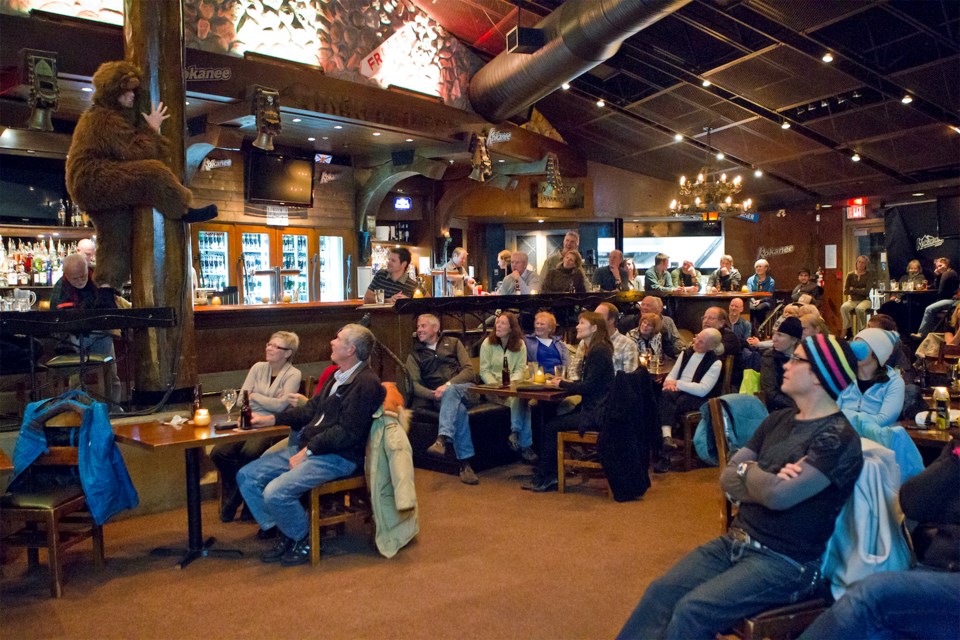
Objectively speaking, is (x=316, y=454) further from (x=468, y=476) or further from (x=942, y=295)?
(x=942, y=295)

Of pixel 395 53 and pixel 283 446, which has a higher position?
pixel 395 53

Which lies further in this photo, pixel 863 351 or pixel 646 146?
pixel 646 146

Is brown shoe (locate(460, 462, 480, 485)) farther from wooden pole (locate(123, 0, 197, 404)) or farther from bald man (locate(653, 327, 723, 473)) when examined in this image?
wooden pole (locate(123, 0, 197, 404))

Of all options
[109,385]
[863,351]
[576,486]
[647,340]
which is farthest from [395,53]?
[863,351]

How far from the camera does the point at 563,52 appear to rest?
7527 millimetres

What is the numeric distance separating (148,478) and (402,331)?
2.36 meters

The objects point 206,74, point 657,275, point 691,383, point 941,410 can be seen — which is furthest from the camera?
point 657,275

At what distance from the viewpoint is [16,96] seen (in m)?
6.78

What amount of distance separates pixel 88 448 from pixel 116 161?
1977mm

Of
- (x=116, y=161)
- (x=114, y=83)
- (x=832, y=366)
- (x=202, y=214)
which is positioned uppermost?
(x=114, y=83)

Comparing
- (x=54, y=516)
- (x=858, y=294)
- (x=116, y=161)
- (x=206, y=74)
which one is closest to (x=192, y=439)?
(x=54, y=516)

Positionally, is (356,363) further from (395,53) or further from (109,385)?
(395,53)

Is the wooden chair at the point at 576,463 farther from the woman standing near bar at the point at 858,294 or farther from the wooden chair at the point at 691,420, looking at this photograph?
the woman standing near bar at the point at 858,294

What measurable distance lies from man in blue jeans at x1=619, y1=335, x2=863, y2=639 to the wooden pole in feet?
12.7
